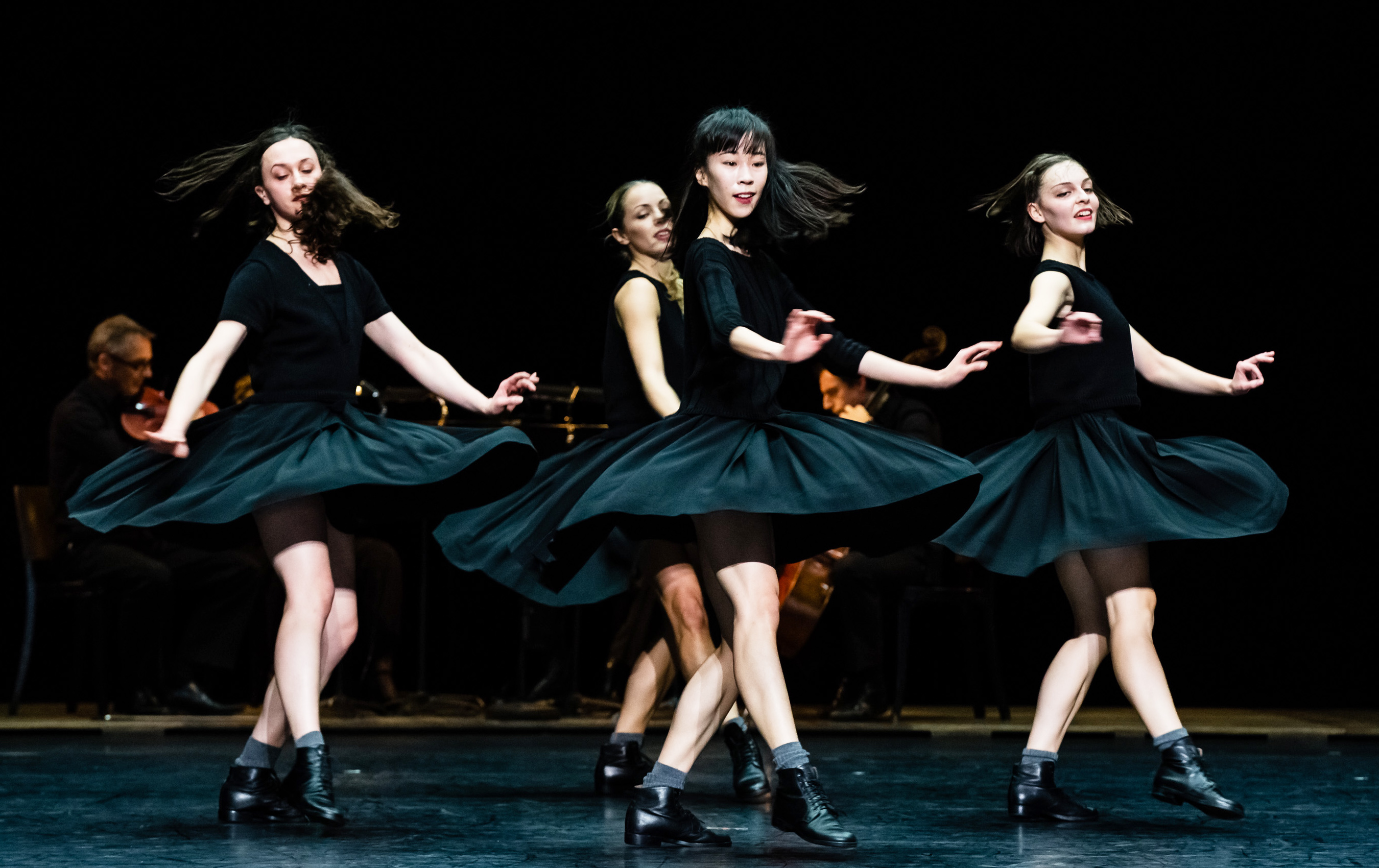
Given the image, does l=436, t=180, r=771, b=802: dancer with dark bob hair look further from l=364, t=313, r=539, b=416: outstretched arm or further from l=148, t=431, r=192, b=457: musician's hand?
l=148, t=431, r=192, b=457: musician's hand

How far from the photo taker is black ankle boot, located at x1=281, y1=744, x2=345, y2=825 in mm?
2934

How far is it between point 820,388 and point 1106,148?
150 cm

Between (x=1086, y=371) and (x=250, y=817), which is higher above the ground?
(x=1086, y=371)

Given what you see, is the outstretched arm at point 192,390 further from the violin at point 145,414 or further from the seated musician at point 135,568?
the violin at point 145,414

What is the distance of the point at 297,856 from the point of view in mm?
2670

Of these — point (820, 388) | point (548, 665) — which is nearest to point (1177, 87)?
point (820, 388)

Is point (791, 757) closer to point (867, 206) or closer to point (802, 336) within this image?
point (802, 336)

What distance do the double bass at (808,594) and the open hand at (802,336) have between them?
2.80m

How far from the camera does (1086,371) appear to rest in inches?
128

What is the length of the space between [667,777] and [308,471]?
2.75 feet

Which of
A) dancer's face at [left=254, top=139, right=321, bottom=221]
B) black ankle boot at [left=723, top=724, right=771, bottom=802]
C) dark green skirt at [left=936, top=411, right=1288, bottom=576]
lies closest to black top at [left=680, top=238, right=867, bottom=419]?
dark green skirt at [left=936, top=411, right=1288, bottom=576]

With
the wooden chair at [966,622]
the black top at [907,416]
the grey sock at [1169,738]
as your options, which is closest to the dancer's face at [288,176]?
the grey sock at [1169,738]

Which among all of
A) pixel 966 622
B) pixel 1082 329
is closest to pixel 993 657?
pixel 966 622

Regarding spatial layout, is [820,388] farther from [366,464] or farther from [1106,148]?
[366,464]
